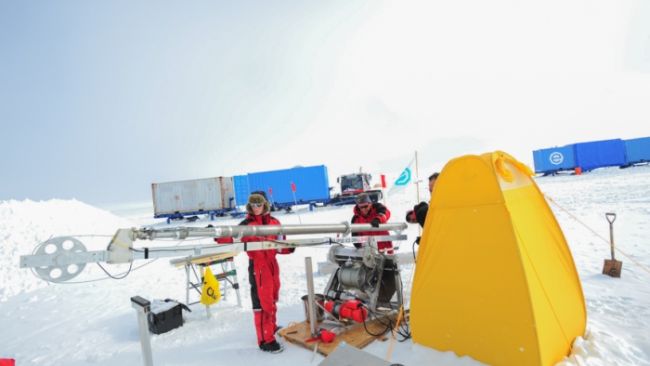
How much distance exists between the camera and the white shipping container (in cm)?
2773

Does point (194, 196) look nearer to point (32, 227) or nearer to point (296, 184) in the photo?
point (296, 184)

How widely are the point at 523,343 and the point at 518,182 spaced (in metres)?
1.54

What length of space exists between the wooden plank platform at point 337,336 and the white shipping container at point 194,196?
24.5 m

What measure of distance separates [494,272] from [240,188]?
2636 cm

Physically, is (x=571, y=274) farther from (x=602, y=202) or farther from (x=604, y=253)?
(x=602, y=202)

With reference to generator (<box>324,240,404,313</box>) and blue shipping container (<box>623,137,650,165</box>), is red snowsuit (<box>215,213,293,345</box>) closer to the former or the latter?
generator (<box>324,240,404,313</box>)

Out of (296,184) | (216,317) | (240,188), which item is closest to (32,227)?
(216,317)

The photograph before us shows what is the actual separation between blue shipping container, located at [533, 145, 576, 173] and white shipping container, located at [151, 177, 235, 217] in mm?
30958

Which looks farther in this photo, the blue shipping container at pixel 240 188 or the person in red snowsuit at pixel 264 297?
the blue shipping container at pixel 240 188

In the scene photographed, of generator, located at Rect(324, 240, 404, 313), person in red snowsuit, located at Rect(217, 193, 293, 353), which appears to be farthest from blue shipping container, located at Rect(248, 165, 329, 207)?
person in red snowsuit, located at Rect(217, 193, 293, 353)

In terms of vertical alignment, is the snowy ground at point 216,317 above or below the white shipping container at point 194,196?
below

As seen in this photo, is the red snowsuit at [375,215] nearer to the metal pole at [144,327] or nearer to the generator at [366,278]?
the generator at [366,278]

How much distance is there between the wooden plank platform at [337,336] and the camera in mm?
3986

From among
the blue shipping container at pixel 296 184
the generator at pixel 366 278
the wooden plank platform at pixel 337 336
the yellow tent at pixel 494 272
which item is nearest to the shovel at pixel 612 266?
the yellow tent at pixel 494 272
